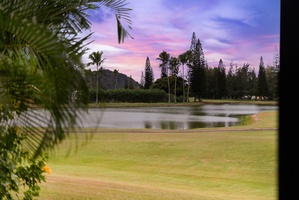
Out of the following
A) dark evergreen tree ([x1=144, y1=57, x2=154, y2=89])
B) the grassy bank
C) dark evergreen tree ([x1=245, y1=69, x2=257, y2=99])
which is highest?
dark evergreen tree ([x1=144, y1=57, x2=154, y2=89])

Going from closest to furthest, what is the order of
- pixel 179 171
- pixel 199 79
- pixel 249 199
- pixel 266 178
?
pixel 249 199 → pixel 266 178 → pixel 179 171 → pixel 199 79

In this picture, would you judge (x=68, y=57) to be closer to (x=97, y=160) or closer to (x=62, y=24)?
(x=62, y=24)

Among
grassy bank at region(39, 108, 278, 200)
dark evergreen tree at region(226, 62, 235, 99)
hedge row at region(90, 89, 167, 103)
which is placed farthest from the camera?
dark evergreen tree at region(226, 62, 235, 99)

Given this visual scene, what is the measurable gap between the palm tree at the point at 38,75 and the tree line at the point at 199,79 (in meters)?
22.2

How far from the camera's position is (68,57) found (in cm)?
163

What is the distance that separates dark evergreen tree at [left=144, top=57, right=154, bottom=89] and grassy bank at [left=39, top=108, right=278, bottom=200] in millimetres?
32802

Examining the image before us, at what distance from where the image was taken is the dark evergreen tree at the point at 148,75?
4258 cm

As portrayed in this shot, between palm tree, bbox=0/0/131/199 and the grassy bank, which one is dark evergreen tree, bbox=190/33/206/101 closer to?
the grassy bank

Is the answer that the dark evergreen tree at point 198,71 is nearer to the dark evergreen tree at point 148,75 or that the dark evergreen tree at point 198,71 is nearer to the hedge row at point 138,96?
the hedge row at point 138,96

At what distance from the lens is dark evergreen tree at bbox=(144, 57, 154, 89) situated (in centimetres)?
4258

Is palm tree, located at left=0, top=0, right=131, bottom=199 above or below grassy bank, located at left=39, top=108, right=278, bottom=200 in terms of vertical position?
above

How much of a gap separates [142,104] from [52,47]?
101 ft

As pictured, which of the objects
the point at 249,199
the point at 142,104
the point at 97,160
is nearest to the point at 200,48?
the point at 142,104

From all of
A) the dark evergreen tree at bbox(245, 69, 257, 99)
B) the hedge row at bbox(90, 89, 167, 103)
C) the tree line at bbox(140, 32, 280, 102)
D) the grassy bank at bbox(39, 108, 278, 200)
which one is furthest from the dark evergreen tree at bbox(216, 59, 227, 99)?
the grassy bank at bbox(39, 108, 278, 200)
